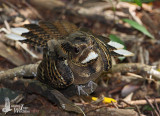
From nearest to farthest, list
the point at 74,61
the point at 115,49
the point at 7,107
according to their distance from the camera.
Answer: the point at 74,61, the point at 7,107, the point at 115,49

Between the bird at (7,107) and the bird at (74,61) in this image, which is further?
the bird at (7,107)

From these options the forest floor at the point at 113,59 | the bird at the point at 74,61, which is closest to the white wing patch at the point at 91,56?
the bird at the point at 74,61

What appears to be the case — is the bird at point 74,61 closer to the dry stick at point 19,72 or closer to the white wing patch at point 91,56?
the white wing patch at point 91,56

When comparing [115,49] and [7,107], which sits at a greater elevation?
[115,49]

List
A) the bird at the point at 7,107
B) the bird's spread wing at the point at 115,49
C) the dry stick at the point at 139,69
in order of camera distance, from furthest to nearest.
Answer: the dry stick at the point at 139,69
the bird's spread wing at the point at 115,49
the bird at the point at 7,107

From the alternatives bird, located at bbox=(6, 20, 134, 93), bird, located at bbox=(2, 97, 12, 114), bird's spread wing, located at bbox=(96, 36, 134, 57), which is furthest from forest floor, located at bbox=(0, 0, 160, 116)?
bird, located at bbox=(6, 20, 134, 93)

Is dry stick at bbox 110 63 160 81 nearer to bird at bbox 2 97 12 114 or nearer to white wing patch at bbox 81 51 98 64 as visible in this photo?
white wing patch at bbox 81 51 98 64

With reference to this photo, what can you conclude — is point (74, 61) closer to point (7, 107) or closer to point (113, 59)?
point (7, 107)

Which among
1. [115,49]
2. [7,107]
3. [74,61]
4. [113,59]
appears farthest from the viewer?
[113,59]

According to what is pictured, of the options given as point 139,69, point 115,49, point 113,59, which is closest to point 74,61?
point 115,49

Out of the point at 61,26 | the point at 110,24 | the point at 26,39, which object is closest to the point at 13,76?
the point at 26,39

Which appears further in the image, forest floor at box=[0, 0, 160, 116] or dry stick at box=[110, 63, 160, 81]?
dry stick at box=[110, 63, 160, 81]

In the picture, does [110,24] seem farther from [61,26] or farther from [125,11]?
[61,26]
